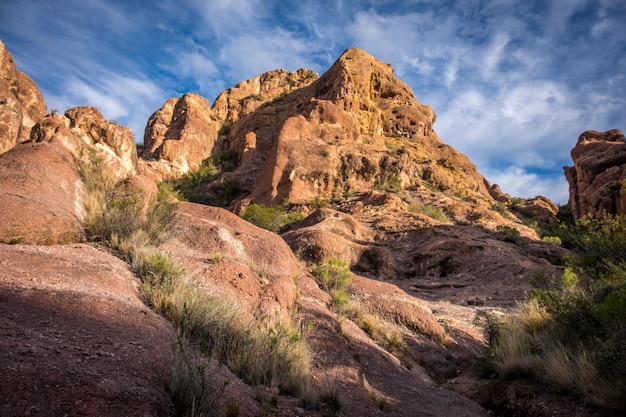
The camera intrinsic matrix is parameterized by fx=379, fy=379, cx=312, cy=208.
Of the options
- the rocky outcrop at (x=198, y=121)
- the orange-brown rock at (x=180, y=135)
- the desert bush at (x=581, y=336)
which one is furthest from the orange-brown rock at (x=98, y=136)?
the orange-brown rock at (x=180, y=135)

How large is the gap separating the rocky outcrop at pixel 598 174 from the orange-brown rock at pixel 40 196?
39815 mm

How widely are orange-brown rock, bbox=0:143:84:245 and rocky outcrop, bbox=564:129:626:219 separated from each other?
3982cm

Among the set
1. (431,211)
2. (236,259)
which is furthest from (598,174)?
(236,259)

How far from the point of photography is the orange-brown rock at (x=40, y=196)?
5.09 metres

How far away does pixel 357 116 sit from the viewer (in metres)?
36.4

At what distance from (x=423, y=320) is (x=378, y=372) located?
3283 mm

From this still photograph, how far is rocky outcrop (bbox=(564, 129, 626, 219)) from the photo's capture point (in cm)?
3644

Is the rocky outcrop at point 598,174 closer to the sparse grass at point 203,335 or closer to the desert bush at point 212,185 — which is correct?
the desert bush at point 212,185

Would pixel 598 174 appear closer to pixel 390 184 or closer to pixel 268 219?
pixel 390 184

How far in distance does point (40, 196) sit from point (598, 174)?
169 ft

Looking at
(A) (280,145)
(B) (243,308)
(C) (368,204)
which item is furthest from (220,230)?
(A) (280,145)

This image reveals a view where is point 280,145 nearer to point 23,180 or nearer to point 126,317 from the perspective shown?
point 23,180

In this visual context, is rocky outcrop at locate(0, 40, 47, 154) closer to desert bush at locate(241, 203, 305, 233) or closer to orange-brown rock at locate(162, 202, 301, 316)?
orange-brown rock at locate(162, 202, 301, 316)

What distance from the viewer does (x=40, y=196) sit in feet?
19.5
